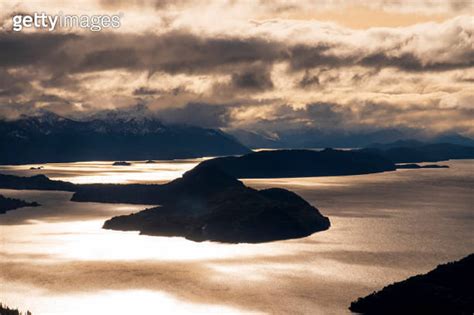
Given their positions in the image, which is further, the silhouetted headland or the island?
the silhouetted headland

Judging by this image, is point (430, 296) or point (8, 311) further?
point (8, 311)

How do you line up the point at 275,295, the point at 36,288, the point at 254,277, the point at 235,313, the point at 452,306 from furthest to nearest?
1. the point at 254,277
2. the point at 36,288
3. the point at 275,295
4. the point at 235,313
5. the point at 452,306

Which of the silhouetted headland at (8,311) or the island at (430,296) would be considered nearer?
the island at (430,296)

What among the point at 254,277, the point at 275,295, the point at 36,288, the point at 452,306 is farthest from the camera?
the point at 254,277

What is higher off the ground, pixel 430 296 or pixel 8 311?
pixel 8 311

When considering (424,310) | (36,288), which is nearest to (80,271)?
(36,288)

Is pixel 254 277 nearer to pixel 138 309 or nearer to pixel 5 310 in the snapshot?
pixel 138 309

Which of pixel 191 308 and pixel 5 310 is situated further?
pixel 191 308

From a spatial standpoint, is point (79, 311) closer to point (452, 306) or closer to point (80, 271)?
point (80, 271)
